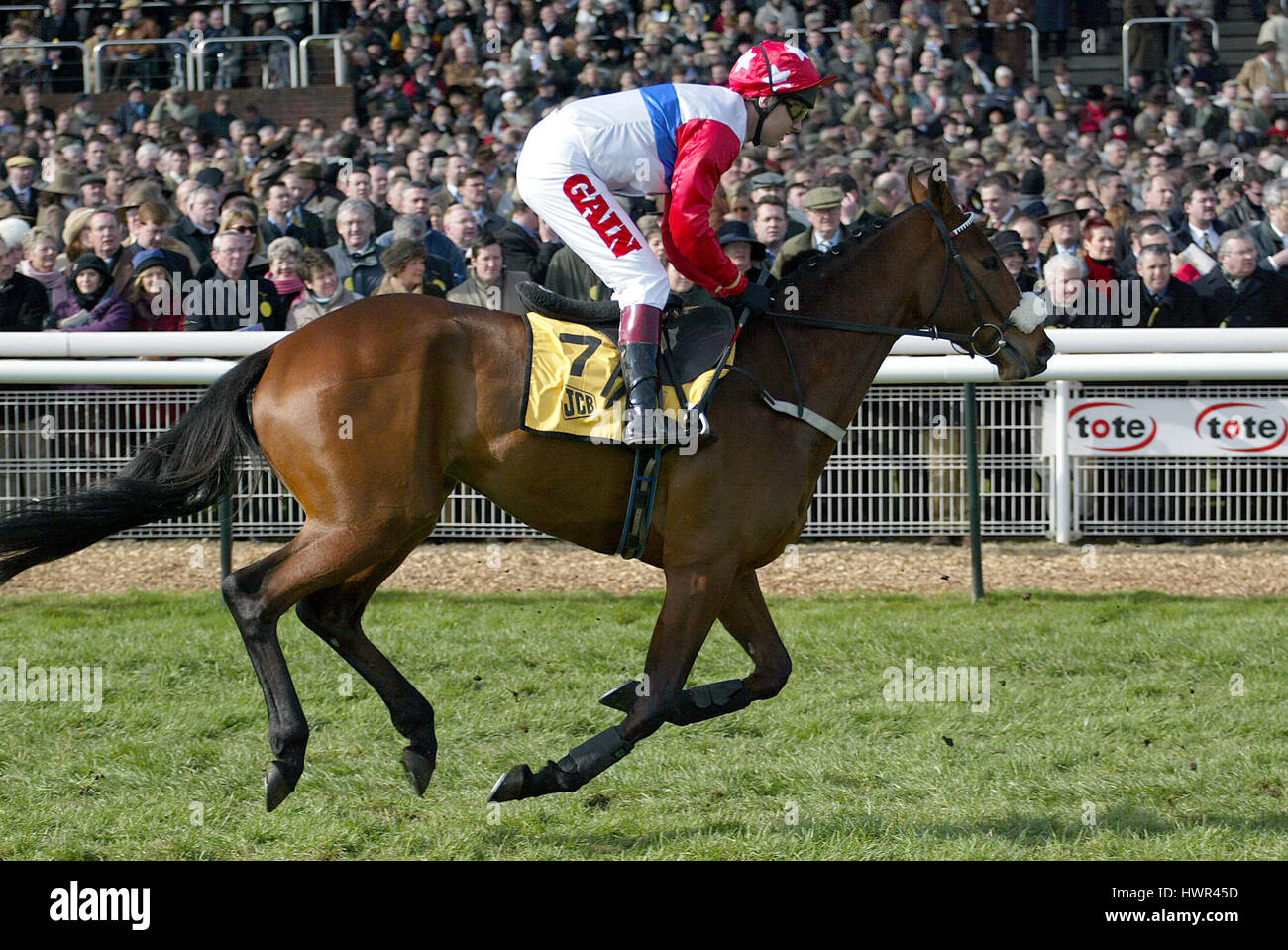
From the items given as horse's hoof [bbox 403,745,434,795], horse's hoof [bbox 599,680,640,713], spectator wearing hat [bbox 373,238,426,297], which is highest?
spectator wearing hat [bbox 373,238,426,297]

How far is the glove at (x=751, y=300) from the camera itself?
14.6 ft

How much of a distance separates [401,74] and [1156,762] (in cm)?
1229

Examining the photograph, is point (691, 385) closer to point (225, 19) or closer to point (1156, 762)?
point (1156, 762)

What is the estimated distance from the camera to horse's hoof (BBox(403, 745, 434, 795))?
4508mm

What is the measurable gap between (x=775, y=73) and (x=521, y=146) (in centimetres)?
654

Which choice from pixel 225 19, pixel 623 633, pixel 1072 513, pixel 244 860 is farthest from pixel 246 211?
pixel 225 19

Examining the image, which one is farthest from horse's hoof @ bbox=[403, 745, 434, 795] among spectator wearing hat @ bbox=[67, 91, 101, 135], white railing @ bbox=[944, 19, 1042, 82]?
white railing @ bbox=[944, 19, 1042, 82]

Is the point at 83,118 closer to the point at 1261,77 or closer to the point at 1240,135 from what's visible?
the point at 1240,135

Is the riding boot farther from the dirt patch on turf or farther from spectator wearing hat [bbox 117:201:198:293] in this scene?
spectator wearing hat [bbox 117:201:198:293]

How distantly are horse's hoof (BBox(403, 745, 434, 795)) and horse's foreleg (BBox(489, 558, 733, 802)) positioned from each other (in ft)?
1.32

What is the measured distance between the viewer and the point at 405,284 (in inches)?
304

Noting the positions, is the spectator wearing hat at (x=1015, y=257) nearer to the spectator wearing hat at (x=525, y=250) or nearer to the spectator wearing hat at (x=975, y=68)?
the spectator wearing hat at (x=525, y=250)

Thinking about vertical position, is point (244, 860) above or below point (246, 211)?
below

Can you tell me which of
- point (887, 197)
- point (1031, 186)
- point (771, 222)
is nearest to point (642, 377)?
point (771, 222)
